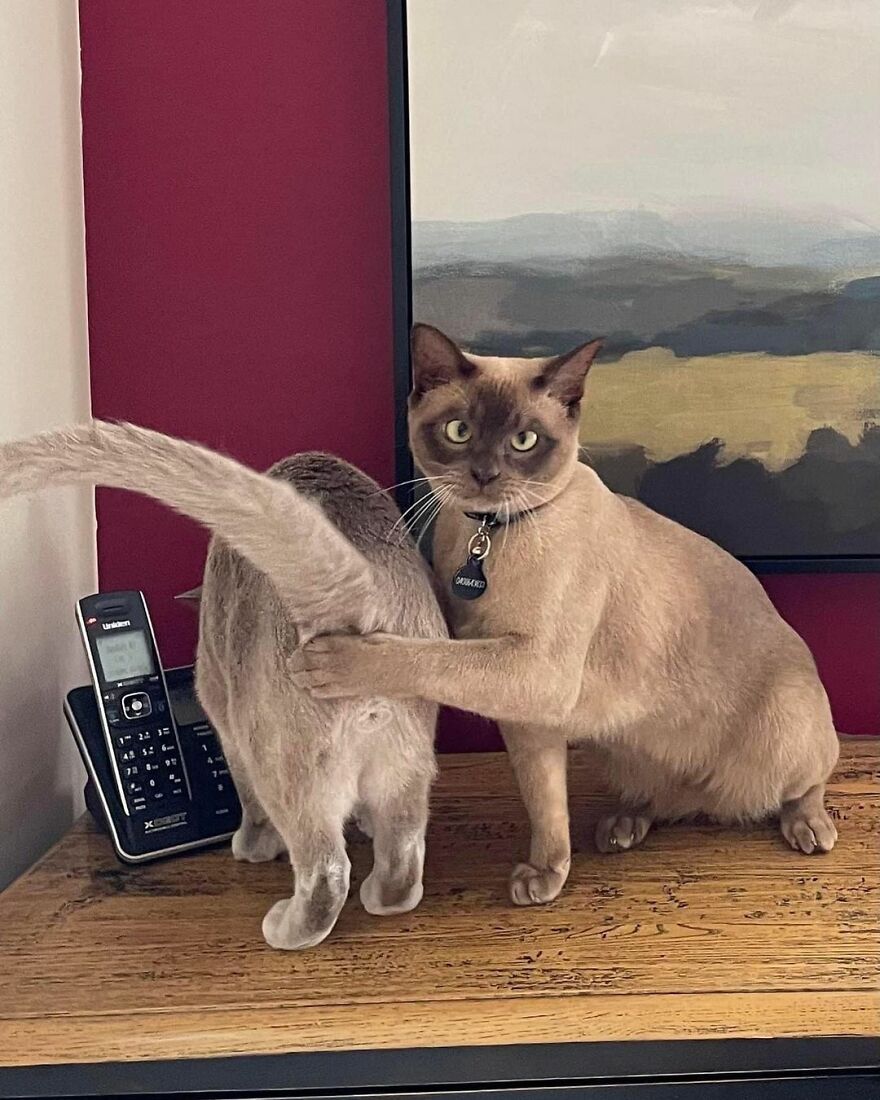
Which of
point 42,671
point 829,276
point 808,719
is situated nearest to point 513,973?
point 808,719

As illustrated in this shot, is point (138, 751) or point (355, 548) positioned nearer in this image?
point (355, 548)

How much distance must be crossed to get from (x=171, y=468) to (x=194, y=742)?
1.51ft

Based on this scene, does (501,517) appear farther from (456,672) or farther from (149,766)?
(149,766)

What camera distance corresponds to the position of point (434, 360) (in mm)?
898

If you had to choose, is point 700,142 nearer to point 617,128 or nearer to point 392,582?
point 617,128

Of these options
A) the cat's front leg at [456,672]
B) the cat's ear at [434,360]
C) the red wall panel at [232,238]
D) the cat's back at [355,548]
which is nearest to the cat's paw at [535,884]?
the cat's front leg at [456,672]

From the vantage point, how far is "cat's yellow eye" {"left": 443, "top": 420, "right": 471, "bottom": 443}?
88cm

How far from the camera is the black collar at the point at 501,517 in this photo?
0.91 m

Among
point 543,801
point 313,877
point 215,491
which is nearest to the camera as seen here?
point 215,491

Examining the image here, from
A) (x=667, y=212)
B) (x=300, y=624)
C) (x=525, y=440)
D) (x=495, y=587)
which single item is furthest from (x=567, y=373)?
(x=667, y=212)

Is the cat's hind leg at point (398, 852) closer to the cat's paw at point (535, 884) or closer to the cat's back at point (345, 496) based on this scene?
the cat's paw at point (535, 884)

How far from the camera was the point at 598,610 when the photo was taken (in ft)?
3.08

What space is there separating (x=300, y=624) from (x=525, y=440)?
10.3 inches

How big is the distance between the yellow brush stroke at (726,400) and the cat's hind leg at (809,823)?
17.4 inches
